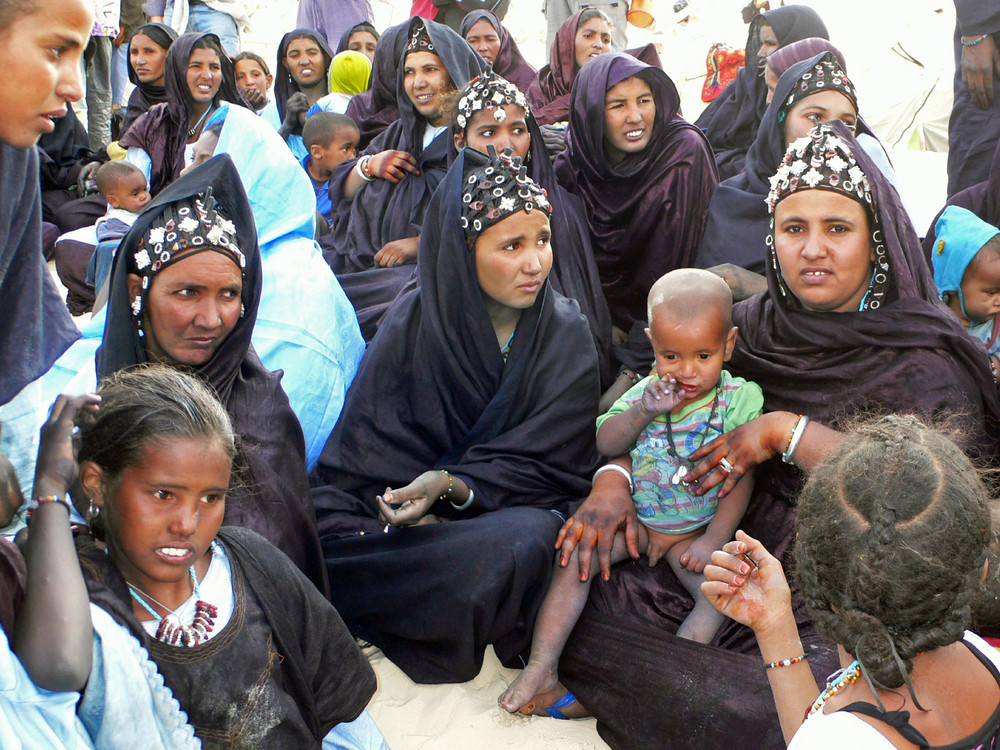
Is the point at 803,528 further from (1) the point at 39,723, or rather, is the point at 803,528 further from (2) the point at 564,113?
(2) the point at 564,113

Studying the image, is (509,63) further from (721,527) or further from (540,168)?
(721,527)

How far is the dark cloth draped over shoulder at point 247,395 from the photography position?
274 centimetres

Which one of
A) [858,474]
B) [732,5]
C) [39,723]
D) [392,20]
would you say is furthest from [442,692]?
[392,20]

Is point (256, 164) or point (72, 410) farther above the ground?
point (256, 164)

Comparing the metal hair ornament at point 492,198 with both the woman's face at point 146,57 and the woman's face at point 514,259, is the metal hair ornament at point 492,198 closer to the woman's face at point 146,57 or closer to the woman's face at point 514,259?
the woman's face at point 514,259

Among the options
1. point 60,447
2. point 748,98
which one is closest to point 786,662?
point 60,447

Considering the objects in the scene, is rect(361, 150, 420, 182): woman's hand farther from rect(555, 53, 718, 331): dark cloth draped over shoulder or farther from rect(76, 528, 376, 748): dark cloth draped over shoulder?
rect(76, 528, 376, 748): dark cloth draped over shoulder

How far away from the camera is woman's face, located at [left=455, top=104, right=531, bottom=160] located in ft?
14.8

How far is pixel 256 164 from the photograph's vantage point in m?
3.94

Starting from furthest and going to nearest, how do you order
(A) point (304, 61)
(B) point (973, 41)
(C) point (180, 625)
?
(A) point (304, 61), (B) point (973, 41), (C) point (180, 625)

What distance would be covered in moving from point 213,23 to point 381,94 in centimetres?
439

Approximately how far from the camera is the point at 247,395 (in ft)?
9.50

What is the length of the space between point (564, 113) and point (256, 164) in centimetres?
335

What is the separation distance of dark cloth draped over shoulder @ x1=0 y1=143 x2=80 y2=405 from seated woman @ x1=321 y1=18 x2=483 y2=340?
2.63m
